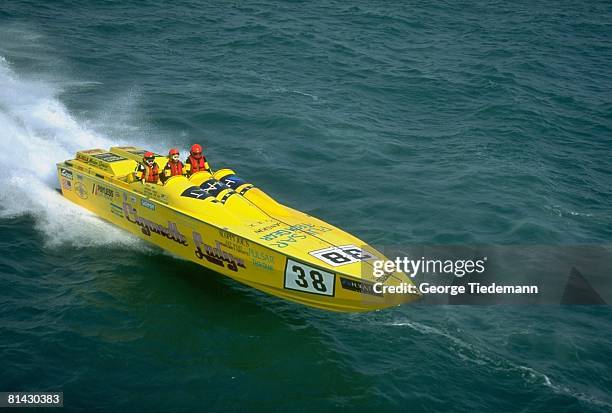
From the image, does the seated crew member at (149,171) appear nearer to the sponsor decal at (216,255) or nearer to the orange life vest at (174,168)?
the orange life vest at (174,168)

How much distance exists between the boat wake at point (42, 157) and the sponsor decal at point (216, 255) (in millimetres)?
3013

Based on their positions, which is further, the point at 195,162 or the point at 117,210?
the point at 117,210

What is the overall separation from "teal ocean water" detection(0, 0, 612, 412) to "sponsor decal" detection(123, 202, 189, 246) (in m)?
0.77

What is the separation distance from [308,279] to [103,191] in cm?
817

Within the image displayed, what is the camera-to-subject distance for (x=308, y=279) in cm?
1672

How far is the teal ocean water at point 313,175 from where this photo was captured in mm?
15406

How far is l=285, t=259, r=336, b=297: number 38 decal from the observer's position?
647 inches

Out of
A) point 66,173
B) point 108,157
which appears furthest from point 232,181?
point 66,173

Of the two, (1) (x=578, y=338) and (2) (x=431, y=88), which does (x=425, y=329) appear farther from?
(2) (x=431, y=88)

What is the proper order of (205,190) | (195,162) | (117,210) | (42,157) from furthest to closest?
(42,157) → (117,210) → (195,162) → (205,190)

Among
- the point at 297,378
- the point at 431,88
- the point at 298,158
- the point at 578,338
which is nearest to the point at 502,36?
the point at 431,88

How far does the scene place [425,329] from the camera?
17.2m

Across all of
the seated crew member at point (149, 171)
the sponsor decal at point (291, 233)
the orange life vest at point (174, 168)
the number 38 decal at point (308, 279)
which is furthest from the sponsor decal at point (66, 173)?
the number 38 decal at point (308, 279)

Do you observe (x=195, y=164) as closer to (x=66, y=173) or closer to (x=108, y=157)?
(x=108, y=157)
